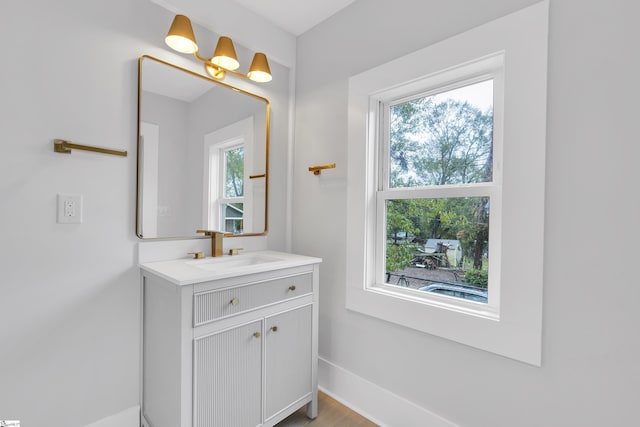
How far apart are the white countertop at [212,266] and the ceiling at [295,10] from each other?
1.60 m

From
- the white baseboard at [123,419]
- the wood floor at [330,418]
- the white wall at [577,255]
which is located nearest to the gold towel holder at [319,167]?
the white wall at [577,255]

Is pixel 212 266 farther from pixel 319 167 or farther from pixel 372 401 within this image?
pixel 372 401

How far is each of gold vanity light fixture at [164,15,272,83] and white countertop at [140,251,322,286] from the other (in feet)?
3.64

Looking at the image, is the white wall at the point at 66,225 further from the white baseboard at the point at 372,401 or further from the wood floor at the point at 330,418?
the white baseboard at the point at 372,401

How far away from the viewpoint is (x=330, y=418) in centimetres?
168

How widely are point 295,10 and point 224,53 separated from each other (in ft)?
2.03

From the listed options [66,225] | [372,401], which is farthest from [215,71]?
[372,401]

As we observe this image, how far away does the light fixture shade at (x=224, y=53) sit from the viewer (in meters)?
1.68

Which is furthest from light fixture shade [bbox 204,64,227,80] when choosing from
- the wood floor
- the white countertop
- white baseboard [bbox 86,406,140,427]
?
the wood floor

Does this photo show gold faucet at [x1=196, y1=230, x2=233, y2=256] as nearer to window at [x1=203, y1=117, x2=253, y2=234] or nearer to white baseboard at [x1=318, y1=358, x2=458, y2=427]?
window at [x1=203, y1=117, x2=253, y2=234]

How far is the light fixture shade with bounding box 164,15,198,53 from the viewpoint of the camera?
58.5 inches

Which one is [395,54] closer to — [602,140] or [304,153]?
[304,153]

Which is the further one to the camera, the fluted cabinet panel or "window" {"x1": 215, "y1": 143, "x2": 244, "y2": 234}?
"window" {"x1": 215, "y1": 143, "x2": 244, "y2": 234}

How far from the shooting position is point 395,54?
1.63 meters
